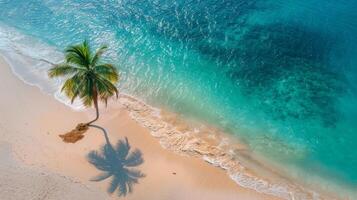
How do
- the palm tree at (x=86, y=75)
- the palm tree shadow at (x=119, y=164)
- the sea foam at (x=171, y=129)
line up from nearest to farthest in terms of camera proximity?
the palm tree shadow at (x=119, y=164), the palm tree at (x=86, y=75), the sea foam at (x=171, y=129)

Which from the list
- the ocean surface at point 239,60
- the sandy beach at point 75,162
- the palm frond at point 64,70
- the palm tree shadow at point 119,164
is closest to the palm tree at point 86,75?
the palm frond at point 64,70

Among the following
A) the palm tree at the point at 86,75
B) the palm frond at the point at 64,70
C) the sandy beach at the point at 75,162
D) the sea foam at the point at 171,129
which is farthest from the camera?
the sea foam at the point at 171,129

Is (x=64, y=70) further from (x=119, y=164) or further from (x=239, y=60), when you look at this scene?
(x=239, y=60)

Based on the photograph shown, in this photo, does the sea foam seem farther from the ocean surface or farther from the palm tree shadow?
the palm tree shadow

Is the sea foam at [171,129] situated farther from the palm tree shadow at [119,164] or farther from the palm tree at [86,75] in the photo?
the palm tree at [86,75]

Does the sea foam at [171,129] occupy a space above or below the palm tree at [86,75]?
below

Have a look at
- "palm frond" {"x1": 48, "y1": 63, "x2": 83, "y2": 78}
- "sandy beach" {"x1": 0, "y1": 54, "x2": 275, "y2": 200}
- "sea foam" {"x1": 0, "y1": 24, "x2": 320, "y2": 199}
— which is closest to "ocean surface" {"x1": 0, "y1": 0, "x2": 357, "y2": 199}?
"sea foam" {"x1": 0, "y1": 24, "x2": 320, "y2": 199}

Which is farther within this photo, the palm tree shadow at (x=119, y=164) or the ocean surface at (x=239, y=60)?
the ocean surface at (x=239, y=60)

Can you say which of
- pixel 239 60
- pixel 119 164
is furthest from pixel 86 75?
pixel 239 60
